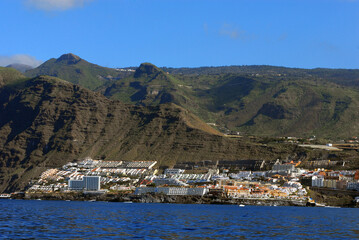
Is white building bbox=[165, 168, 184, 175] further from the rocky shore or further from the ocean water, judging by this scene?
the ocean water

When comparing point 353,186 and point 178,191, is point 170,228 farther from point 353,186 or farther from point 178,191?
point 353,186

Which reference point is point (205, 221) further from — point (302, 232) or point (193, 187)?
point (193, 187)

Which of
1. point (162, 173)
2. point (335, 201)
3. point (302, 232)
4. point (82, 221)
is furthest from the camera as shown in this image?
point (162, 173)

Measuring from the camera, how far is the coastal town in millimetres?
145000

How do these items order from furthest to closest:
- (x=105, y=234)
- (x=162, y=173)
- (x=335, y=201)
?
(x=162, y=173), (x=335, y=201), (x=105, y=234)

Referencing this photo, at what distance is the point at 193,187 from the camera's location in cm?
14875

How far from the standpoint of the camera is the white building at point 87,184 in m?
166

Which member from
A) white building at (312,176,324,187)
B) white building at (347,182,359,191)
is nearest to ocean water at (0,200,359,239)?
white building at (347,182,359,191)

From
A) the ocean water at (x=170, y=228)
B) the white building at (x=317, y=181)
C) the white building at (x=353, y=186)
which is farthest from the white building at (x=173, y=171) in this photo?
the ocean water at (x=170, y=228)

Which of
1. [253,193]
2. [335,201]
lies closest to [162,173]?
[253,193]

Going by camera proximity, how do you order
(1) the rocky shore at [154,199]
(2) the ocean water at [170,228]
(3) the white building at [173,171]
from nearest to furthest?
(2) the ocean water at [170,228] < (1) the rocky shore at [154,199] < (3) the white building at [173,171]

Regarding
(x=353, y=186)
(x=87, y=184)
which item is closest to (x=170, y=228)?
(x=353, y=186)

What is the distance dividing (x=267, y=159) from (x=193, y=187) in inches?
2042

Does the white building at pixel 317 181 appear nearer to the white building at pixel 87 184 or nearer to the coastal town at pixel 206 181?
the coastal town at pixel 206 181
